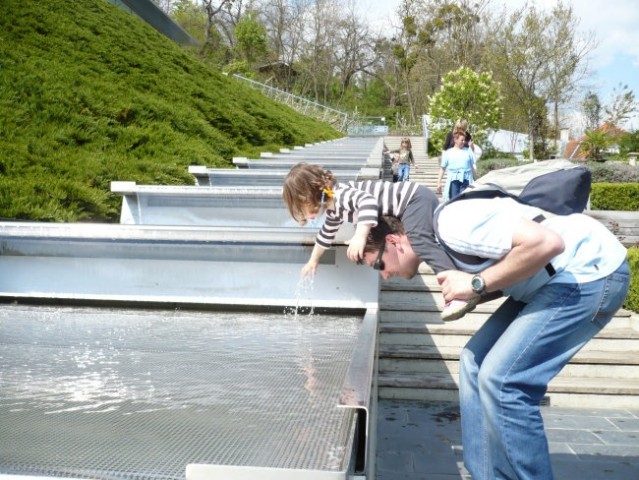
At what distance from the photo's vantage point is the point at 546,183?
2.41 metres

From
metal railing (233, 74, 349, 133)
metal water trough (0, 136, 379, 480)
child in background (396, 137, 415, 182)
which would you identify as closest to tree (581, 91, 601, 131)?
metal railing (233, 74, 349, 133)

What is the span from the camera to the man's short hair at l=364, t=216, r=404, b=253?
2.84 meters

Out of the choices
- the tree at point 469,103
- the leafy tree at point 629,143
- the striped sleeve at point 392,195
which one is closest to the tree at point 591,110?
the leafy tree at point 629,143

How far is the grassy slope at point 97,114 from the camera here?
6.24 m

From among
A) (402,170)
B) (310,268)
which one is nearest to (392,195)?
A: (310,268)

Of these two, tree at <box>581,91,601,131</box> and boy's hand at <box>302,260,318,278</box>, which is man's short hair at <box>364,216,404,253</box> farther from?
tree at <box>581,91,601,131</box>

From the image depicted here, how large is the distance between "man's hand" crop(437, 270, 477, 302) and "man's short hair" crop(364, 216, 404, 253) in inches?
17.0

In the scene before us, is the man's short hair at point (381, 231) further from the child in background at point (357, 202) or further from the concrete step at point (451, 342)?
the concrete step at point (451, 342)

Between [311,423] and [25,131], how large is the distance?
6.42 meters

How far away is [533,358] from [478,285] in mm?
335

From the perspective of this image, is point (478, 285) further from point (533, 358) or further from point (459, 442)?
point (459, 442)

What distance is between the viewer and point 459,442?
5.20m

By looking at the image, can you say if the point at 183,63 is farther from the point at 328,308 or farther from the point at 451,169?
the point at 328,308

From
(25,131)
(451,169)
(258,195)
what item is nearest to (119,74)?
(25,131)
